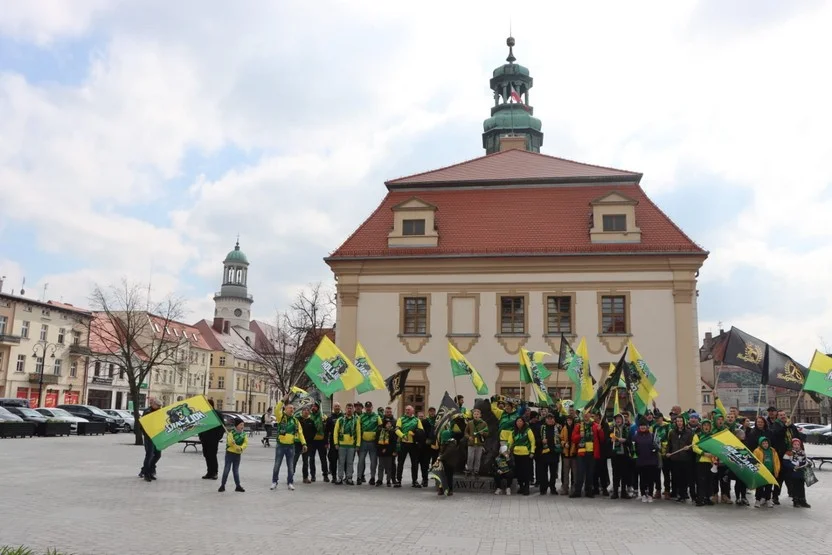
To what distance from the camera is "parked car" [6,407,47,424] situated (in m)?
37.0

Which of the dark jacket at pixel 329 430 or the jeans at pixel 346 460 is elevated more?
the dark jacket at pixel 329 430

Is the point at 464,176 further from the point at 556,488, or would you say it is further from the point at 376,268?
the point at 556,488

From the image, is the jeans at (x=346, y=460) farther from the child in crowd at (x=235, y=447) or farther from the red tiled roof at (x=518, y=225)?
the red tiled roof at (x=518, y=225)

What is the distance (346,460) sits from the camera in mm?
17031

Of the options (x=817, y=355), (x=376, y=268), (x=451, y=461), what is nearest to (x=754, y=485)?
(x=817, y=355)

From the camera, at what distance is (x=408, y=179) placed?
34.7 m

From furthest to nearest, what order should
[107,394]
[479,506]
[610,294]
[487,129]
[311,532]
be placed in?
[107,394], [487,129], [610,294], [479,506], [311,532]

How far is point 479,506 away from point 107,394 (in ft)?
233

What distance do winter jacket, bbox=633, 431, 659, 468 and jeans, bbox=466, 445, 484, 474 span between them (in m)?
3.38

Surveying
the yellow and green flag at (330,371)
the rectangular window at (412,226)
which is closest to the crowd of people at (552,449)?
the yellow and green flag at (330,371)

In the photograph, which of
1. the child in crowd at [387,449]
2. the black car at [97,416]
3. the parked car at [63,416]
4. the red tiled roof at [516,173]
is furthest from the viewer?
the black car at [97,416]

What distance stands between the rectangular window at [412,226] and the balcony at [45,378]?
150ft

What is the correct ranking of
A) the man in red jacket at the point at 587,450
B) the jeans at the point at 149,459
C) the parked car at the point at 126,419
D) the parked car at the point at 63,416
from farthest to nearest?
the parked car at the point at 126,419 < the parked car at the point at 63,416 < the jeans at the point at 149,459 < the man in red jacket at the point at 587,450

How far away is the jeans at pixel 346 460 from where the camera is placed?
17.0 metres
